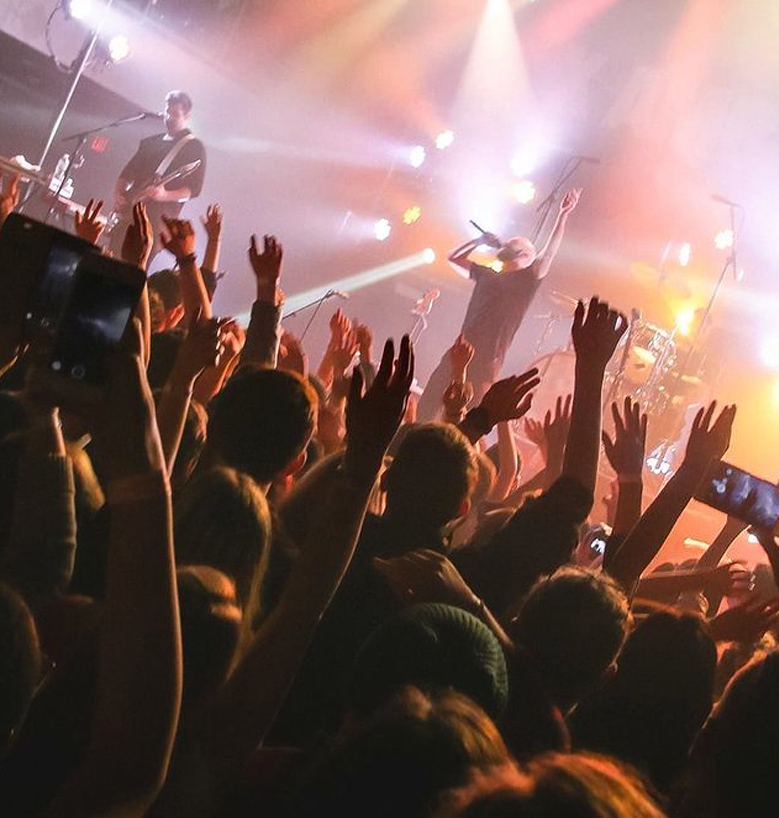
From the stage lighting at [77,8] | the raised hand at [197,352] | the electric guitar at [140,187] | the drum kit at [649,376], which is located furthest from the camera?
the drum kit at [649,376]

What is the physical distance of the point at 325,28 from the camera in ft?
42.1

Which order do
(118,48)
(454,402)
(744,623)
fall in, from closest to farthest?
(744,623), (454,402), (118,48)

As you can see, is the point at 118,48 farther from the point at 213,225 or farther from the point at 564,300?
the point at 213,225

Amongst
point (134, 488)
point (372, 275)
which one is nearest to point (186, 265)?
point (134, 488)

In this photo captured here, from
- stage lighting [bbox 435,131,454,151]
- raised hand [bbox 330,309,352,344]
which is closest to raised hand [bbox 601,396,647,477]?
raised hand [bbox 330,309,352,344]

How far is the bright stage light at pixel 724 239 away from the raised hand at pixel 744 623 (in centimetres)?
1156

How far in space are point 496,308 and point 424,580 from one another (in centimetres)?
562

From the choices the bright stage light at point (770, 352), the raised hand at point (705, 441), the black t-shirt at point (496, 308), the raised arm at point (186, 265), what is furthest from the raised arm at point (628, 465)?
the bright stage light at point (770, 352)

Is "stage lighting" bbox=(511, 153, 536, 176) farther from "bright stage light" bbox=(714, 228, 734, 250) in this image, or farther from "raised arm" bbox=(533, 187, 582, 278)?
"raised arm" bbox=(533, 187, 582, 278)

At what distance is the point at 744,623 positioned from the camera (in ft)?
8.19

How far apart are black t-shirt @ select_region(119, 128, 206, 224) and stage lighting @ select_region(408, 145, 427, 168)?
6.42 metres

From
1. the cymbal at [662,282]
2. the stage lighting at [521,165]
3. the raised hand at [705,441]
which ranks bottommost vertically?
the raised hand at [705,441]

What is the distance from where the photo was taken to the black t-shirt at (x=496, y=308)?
718cm

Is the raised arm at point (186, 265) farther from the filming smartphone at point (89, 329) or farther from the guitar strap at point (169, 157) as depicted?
the guitar strap at point (169, 157)
